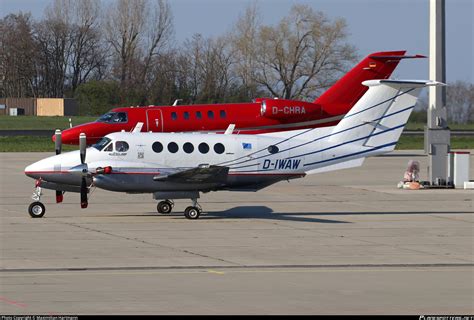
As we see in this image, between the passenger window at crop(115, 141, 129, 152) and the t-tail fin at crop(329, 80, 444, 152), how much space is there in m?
5.17

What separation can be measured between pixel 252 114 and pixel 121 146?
17918mm

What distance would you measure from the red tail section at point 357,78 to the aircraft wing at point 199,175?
16.3 metres

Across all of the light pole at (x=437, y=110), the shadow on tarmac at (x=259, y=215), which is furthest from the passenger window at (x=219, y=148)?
the light pole at (x=437, y=110)

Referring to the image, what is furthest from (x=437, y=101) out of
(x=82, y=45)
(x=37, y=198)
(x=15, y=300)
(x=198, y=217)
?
(x=82, y=45)

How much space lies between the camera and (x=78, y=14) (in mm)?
98625

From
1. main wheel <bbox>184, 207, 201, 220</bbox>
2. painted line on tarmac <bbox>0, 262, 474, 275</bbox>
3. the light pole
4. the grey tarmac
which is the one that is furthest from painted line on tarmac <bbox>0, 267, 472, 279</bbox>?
the light pole

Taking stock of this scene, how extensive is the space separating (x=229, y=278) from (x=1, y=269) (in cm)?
378

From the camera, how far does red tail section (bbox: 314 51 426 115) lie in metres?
39.2

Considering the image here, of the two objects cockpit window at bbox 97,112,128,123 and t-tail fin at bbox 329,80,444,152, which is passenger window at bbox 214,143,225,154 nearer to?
t-tail fin at bbox 329,80,444,152

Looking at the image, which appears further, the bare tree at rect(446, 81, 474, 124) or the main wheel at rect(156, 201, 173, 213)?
the bare tree at rect(446, 81, 474, 124)

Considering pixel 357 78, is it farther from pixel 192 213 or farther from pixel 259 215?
pixel 192 213

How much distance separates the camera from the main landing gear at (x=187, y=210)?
2328cm

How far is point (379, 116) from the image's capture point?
990 inches

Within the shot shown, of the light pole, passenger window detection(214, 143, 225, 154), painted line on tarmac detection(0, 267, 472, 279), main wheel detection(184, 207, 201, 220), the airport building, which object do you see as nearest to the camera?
painted line on tarmac detection(0, 267, 472, 279)
